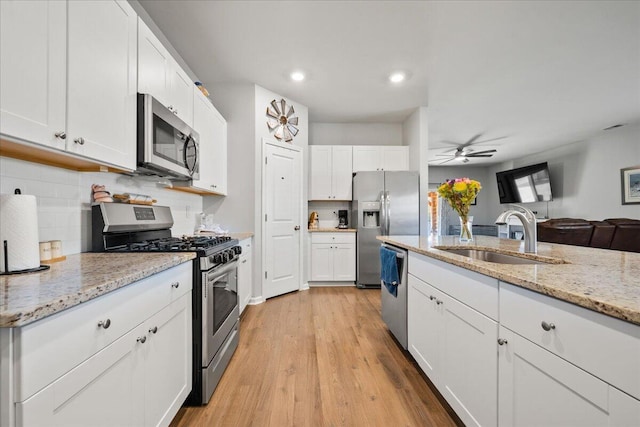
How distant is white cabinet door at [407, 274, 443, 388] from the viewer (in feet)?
5.41

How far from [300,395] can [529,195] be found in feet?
26.4

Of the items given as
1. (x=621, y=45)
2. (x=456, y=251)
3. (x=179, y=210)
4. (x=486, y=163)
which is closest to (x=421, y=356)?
(x=456, y=251)

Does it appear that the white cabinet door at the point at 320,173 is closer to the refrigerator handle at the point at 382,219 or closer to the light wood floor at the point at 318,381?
the refrigerator handle at the point at 382,219

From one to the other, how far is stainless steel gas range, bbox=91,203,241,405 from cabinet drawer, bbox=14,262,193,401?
43 cm

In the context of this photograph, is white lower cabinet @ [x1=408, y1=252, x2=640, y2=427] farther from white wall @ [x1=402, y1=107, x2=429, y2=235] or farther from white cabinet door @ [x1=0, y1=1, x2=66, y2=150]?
white wall @ [x1=402, y1=107, x2=429, y2=235]

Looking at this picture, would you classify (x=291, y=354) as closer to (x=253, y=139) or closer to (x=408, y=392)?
(x=408, y=392)

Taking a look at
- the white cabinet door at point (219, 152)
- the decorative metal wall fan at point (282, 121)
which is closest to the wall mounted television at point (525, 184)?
the decorative metal wall fan at point (282, 121)

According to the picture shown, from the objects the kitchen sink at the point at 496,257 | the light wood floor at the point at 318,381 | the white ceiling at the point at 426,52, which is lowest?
the light wood floor at the point at 318,381

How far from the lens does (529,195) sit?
7305mm

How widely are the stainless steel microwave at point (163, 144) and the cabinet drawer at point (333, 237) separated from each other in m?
2.27

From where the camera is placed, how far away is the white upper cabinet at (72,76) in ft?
3.14

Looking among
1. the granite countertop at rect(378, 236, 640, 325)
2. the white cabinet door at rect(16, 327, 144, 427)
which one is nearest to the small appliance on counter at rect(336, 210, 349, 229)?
the granite countertop at rect(378, 236, 640, 325)

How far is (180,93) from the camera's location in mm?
2266

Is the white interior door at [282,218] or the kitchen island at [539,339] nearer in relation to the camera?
the kitchen island at [539,339]
